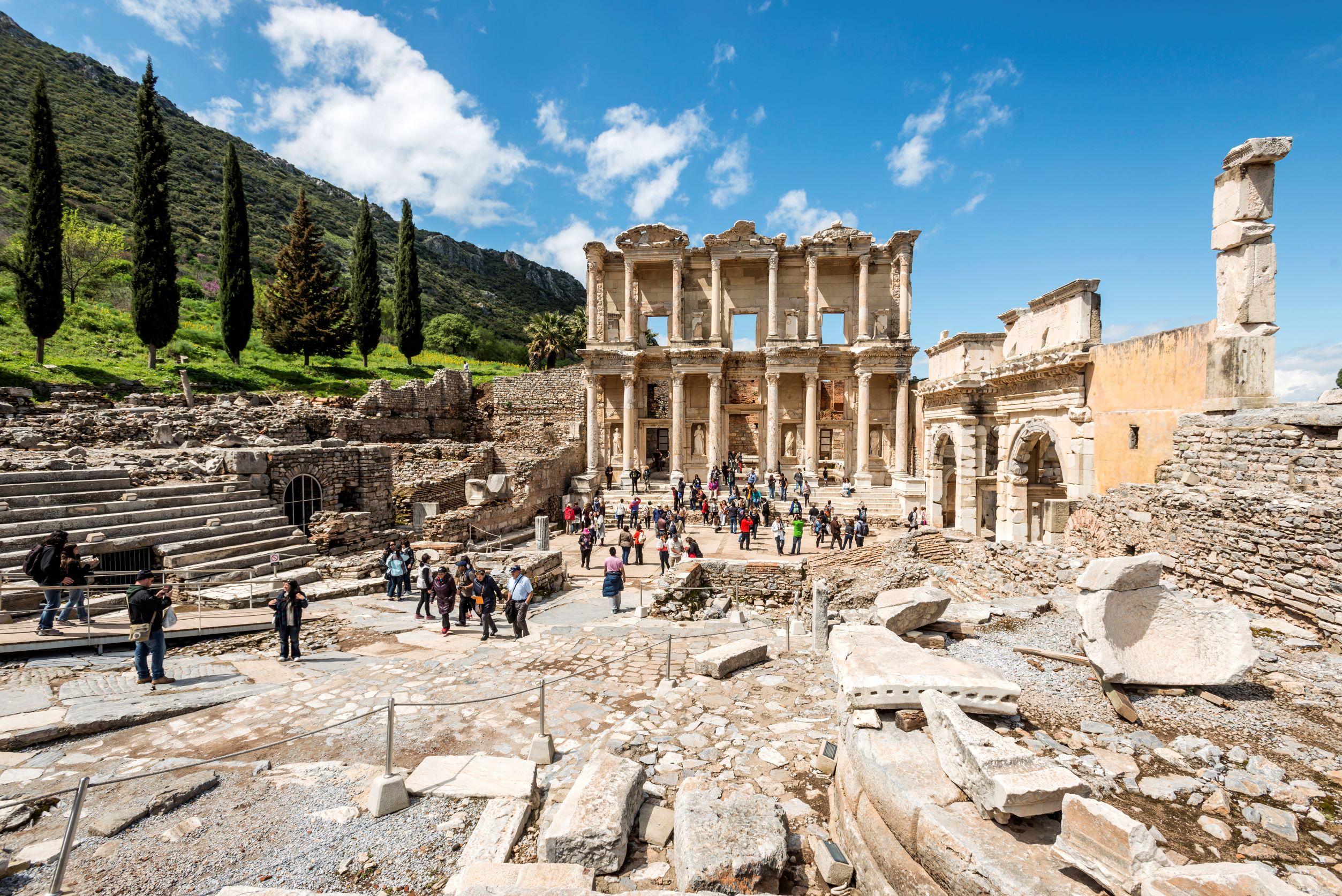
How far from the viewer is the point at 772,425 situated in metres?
27.9

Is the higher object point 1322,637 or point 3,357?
point 3,357

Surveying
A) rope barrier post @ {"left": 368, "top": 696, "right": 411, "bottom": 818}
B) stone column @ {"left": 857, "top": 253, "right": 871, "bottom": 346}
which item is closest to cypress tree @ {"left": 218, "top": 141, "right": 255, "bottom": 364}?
stone column @ {"left": 857, "top": 253, "right": 871, "bottom": 346}

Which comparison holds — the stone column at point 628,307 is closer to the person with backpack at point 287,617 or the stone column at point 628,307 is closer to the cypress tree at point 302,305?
the cypress tree at point 302,305

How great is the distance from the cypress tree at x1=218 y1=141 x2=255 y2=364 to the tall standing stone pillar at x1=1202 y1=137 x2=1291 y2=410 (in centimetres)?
3588

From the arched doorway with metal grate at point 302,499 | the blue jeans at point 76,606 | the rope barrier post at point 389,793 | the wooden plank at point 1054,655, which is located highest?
the arched doorway with metal grate at point 302,499

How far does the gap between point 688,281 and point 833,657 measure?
89.0 ft

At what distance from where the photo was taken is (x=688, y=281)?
3017cm

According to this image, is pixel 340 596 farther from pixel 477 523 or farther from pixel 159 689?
pixel 477 523

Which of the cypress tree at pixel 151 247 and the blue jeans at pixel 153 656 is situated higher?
the cypress tree at pixel 151 247

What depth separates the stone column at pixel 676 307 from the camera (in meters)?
28.1

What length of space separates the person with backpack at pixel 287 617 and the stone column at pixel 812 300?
80.6ft

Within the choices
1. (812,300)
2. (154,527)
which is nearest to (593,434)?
(812,300)

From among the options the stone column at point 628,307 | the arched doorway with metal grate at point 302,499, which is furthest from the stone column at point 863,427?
the arched doorway with metal grate at point 302,499

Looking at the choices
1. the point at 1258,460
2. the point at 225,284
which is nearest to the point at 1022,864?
the point at 1258,460
